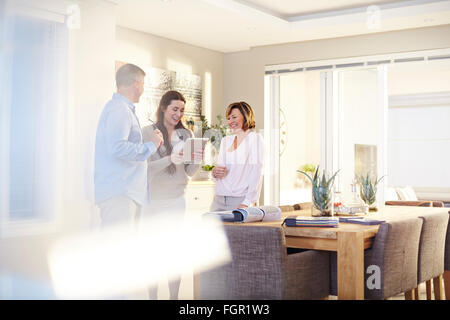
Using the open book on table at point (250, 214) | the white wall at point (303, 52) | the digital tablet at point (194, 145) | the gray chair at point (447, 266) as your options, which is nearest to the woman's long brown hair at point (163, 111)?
the digital tablet at point (194, 145)

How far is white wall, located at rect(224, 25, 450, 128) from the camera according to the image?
5547 mm

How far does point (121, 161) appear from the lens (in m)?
3.85

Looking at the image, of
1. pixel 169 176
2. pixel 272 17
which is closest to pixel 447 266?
pixel 169 176

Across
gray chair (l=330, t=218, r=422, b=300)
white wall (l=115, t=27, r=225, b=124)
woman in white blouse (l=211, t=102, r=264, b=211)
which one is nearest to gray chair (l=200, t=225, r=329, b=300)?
gray chair (l=330, t=218, r=422, b=300)

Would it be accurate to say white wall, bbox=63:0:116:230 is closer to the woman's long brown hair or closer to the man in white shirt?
the man in white shirt

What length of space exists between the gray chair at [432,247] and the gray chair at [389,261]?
19cm

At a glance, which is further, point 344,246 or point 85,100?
point 85,100

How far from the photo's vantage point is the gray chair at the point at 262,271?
8.21ft

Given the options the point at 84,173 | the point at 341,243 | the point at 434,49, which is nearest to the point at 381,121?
the point at 434,49

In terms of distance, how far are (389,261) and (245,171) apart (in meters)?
1.14

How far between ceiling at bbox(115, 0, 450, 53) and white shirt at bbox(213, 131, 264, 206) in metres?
1.52

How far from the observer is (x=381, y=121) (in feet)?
19.9

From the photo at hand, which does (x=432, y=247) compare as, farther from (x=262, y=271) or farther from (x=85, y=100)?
(x=85, y=100)
